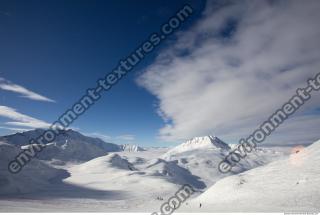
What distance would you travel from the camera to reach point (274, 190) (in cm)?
3200

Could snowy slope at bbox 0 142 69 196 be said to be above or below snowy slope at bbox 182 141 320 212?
above

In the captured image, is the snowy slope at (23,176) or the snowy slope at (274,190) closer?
the snowy slope at (274,190)

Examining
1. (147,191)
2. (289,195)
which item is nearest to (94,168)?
(147,191)

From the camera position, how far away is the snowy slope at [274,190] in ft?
88.1

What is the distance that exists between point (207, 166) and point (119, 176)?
114 meters

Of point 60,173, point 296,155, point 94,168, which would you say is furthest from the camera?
point 94,168

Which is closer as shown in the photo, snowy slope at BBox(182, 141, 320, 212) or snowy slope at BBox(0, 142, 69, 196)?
snowy slope at BBox(182, 141, 320, 212)

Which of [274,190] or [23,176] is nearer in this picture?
[274,190]

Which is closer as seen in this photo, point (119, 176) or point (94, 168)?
point (119, 176)

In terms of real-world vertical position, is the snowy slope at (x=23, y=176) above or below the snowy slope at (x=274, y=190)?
above

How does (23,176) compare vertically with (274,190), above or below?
above

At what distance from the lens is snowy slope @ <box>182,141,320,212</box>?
2684cm

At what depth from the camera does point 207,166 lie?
19300 centimetres

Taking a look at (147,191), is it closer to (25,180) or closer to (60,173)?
(25,180)
